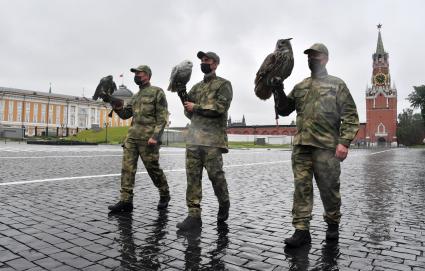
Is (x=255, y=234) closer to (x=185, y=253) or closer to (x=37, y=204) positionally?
(x=185, y=253)

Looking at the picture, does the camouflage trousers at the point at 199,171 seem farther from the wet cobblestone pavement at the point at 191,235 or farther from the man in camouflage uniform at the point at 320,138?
the man in camouflage uniform at the point at 320,138

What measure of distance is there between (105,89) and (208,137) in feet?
5.92

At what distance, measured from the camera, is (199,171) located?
439cm

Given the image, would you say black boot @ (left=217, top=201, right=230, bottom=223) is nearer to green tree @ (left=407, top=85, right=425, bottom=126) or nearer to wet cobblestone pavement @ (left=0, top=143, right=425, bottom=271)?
wet cobblestone pavement @ (left=0, top=143, right=425, bottom=271)

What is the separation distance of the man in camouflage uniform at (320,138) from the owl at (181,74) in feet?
3.91

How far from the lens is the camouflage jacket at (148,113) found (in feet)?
16.9

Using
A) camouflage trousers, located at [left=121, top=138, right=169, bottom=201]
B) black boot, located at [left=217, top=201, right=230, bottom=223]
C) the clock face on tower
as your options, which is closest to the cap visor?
camouflage trousers, located at [left=121, top=138, right=169, bottom=201]

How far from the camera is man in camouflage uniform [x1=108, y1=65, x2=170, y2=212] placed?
16.6ft

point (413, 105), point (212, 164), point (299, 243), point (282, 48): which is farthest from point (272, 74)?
point (413, 105)

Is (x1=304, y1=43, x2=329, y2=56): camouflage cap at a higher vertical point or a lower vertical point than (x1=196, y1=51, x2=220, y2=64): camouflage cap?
lower

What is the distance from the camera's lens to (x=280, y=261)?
3191 millimetres

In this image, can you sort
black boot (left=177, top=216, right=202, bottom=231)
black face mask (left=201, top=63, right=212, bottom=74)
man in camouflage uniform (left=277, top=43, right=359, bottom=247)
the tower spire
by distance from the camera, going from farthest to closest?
the tower spire < black face mask (left=201, top=63, right=212, bottom=74) < black boot (left=177, top=216, right=202, bottom=231) < man in camouflage uniform (left=277, top=43, right=359, bottom=247)

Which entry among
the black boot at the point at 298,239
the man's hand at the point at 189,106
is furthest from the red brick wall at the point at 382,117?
the black boot at the point at 298,239

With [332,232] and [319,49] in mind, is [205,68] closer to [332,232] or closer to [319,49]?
[319,49]
